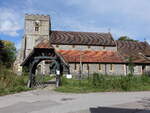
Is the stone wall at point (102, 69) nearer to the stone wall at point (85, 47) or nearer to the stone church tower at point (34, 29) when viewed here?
the stone wall at point (85, 47)

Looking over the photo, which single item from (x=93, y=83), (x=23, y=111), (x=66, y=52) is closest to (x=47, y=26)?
(x=66, y=52)

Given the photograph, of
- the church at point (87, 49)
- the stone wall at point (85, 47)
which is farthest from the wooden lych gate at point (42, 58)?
the stone wall at point (85, 47)

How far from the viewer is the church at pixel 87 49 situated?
38531mm

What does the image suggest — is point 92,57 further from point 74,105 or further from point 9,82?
point 74,105

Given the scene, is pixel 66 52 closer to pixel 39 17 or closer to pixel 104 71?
pixel 104 71

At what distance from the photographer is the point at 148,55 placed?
150 ft

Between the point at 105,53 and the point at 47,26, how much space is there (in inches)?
630

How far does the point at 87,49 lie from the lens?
45938mm

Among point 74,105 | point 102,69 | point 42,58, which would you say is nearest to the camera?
point 74,105

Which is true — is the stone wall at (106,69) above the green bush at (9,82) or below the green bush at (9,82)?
above

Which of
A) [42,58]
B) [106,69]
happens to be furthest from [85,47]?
[42,58]

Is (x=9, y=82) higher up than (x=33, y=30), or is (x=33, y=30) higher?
(x=33, y=30)

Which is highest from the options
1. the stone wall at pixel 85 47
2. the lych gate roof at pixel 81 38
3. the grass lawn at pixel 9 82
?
the lych gate roof at pixel 81 38

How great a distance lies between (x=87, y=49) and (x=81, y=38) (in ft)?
10.9
